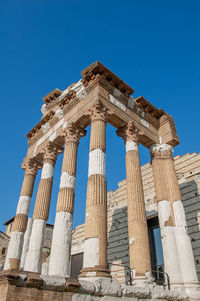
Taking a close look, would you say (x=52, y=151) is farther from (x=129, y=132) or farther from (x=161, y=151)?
(x=161, y=151)

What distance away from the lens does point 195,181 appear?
50.8 feet

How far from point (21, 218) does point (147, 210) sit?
8.22m

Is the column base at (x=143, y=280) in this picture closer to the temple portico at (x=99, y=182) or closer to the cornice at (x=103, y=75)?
the temple portico at (x=99, y=182)

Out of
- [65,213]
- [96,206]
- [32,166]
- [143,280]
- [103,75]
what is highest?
[103,75]

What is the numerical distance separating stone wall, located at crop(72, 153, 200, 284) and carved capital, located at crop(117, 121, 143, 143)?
214 inches

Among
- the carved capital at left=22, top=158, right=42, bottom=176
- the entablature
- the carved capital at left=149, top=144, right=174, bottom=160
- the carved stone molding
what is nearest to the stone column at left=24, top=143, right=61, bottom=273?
the entablature

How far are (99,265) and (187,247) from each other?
465 cm

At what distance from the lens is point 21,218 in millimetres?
14039

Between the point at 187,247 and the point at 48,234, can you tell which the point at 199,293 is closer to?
the point at 187,247

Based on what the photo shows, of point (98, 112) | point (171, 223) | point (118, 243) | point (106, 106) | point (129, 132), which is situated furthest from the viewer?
point (118, 243)

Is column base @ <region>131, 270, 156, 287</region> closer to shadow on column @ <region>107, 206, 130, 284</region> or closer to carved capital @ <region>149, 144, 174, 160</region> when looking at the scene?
carved capital @ <region>149, 144, 174, 160</region>

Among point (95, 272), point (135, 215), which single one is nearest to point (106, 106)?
point (135, 215)

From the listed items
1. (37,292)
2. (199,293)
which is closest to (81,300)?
(37,292)

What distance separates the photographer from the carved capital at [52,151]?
14253 mm
